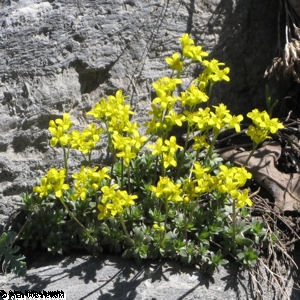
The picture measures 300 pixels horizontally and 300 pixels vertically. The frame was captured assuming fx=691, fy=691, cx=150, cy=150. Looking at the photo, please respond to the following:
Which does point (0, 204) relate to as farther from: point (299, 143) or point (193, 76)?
point (299, 143)

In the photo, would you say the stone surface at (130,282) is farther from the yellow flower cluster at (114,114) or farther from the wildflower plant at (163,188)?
the yellow flower cluster at (114,114)

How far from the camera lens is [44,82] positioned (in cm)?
385

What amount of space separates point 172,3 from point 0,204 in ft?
5.00

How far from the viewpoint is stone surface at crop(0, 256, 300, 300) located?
11.4ft

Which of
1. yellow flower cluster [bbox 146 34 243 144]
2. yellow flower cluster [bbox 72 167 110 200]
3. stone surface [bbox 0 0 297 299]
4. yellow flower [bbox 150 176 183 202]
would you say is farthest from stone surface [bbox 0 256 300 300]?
yellow flower cluster [bbox 146 34 243 144]

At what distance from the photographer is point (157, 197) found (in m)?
3.60

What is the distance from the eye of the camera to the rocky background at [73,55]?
3.81 metres

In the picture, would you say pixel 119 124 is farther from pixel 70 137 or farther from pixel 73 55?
pixel 73 55

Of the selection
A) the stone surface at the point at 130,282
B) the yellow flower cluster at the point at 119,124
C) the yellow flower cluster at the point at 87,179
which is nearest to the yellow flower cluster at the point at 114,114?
the yellow flower cluster at the point at 119,124

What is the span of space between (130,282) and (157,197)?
1.50 ft

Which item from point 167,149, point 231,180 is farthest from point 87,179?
point 231,180

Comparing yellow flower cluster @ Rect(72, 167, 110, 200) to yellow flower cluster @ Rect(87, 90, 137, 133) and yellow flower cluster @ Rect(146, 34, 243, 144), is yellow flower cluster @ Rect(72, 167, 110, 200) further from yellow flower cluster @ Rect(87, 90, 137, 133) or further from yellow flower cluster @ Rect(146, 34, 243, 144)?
yellow flower cluster @ Rect(146, 34, 243, 144)

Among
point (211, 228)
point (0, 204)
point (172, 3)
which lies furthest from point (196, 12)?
point (0, 204)

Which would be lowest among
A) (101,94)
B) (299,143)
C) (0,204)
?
(0,204)
